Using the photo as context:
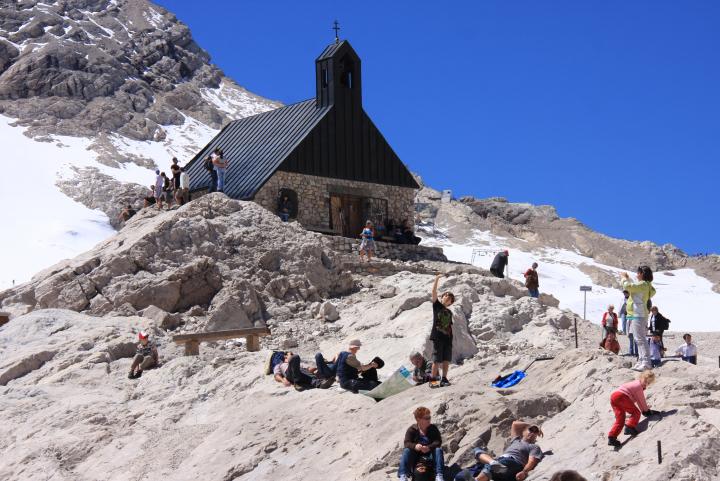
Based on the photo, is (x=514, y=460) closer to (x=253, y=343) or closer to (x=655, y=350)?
(x=655, y=350)

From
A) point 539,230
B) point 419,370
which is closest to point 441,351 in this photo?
point 419,370

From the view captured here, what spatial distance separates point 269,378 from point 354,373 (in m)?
2.02

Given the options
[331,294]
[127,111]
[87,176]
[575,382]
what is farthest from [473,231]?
[575,382]

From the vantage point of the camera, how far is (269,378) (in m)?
16.4

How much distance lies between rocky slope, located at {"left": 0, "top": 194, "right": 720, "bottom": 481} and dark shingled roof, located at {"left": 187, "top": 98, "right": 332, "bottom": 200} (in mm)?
4093

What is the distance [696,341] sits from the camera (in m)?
24.5

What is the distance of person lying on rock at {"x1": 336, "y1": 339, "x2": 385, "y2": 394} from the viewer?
14.7 m

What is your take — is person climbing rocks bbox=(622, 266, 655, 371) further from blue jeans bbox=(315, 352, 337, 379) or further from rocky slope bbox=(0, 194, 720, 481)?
blue jeans bbox=(315, 352, 337, 379)

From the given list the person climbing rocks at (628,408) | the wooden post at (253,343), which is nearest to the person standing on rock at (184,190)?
the wooden post at (253,343)

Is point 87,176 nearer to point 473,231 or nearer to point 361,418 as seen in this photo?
point 473,231

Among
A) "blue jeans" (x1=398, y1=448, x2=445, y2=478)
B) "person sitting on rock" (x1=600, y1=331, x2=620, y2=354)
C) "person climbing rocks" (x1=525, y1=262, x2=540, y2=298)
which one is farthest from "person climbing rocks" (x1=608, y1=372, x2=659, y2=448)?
"person climbing rocks" (x1=525, y1=262, x2=540, y2=298)

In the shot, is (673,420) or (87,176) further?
(87,176)

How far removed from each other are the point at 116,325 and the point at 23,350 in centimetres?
184

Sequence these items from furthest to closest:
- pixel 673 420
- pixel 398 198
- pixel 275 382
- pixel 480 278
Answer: pixel 398 198
pixel 480 278
pixel 275 382
pixel 673 420
